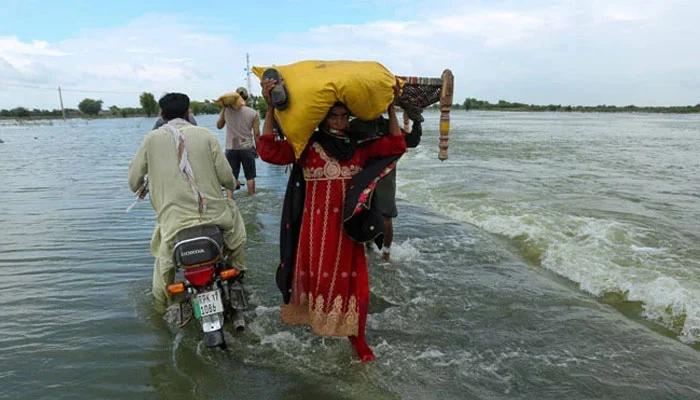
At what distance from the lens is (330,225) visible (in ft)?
10.8

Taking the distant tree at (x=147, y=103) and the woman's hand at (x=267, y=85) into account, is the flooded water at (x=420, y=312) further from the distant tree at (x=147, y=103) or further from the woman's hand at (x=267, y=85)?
the distant tree at (x=147, y=103)

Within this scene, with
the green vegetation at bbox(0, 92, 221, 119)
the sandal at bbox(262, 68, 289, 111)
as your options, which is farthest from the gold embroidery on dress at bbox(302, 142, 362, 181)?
the green vegetation at bbox(0, 92, 221, 119)

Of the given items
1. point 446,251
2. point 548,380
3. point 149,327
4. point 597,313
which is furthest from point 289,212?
point 446,251

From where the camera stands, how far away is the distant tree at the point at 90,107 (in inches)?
4944

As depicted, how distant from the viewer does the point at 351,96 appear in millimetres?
2965

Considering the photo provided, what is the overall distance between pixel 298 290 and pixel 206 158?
3.97ft

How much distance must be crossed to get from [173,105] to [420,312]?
285cm

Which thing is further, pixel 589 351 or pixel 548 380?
pixel 589 351

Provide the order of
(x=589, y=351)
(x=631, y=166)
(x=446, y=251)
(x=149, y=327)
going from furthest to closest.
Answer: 1. (x=631, y=166)
2. (x=446, y=251)
3. (x=149, y=327)
4. (x=589, y=351)

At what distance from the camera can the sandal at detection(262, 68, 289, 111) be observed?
301cm

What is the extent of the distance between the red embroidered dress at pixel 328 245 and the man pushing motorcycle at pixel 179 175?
1.96 ft

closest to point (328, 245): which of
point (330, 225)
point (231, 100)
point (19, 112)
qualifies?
point (330, 225)

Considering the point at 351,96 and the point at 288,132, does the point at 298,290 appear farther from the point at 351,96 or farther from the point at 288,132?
the point at 351,96

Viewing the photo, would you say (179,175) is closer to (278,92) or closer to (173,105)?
(173,105)
